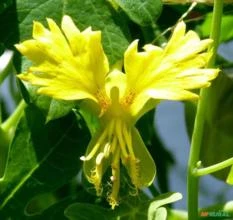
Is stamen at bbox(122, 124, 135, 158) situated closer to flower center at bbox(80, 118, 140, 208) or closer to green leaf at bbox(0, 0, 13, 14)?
flower center at bbox(80, 118, 140, 208)

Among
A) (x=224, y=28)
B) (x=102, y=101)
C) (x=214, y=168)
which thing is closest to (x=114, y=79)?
(x=102, y=101)

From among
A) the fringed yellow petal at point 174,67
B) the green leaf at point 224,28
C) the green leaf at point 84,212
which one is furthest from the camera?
the green leaf at point 224,28

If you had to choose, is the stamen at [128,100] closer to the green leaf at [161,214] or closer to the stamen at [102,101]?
the stamen at [102,101]

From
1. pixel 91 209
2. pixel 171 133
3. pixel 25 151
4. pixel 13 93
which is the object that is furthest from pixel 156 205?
pixel 171 133

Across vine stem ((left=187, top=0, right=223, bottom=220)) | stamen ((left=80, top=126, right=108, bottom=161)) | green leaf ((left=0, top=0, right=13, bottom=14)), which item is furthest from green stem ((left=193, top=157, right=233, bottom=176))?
green leaf ((left=0, top=0, right=13, bottom=14))

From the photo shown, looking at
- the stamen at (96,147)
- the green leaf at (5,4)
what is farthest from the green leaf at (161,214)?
the green leaf at (5,4)

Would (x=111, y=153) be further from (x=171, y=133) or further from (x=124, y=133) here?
(x=171, y=133)
